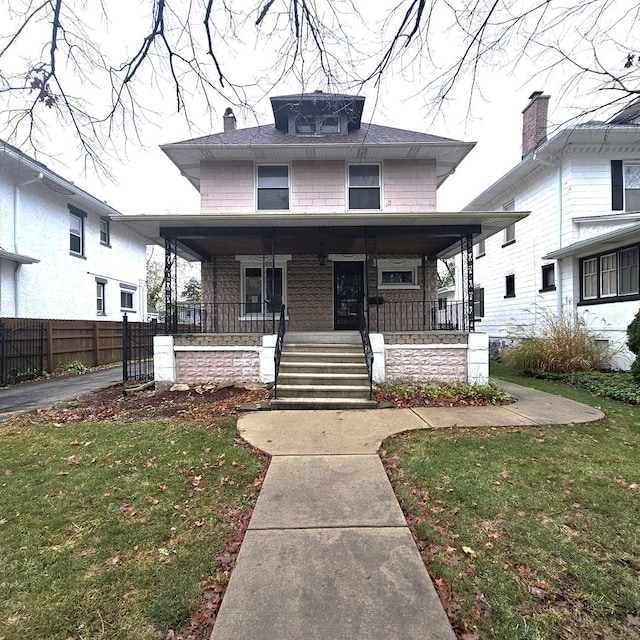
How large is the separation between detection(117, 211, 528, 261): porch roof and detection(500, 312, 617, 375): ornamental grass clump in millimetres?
3706

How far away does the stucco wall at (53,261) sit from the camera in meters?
Answer: 11.5

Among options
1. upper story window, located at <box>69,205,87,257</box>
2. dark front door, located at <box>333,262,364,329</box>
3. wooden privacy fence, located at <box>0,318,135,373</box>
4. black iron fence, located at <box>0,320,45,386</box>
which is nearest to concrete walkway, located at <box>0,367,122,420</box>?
black iron fence, located at <box>0,320,45,386</box>

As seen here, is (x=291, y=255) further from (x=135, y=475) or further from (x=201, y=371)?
(x=135, y=475)

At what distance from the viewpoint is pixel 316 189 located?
10.7m

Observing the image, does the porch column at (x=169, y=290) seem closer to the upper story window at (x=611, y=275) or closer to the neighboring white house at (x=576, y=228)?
the neighboring white house at (x=576, y=228)

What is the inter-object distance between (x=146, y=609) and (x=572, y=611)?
2.35 metres

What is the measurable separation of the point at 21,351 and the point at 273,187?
28.0 ft

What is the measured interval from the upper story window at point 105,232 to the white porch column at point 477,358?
52.4 ft

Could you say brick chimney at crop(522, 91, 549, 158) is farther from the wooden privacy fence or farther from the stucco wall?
the wooden privacy fence

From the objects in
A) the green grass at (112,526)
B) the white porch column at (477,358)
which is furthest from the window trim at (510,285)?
the green grass at (112,526)

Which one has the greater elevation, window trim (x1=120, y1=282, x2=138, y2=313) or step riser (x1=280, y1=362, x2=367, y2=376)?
window trim (x1=120, y1=282, x2=138, y2=313)

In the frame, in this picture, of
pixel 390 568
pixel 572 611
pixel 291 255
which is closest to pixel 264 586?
pixel 390 568

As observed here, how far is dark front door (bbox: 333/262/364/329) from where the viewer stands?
1116 cm

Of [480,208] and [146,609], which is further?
[480,208]
